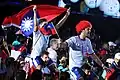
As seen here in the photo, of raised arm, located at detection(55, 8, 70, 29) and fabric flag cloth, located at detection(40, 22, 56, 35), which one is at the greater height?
raised arm, located at detection(55, 8, 70, 29)

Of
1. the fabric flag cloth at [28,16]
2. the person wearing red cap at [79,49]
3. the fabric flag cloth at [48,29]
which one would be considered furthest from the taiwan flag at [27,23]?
the person wearing red cap at [79,49]

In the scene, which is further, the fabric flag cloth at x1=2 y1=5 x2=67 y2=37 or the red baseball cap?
the fabric flag cloth at x1=2 y1=5 x2=67 y2=37

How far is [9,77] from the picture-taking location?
19.4 ft

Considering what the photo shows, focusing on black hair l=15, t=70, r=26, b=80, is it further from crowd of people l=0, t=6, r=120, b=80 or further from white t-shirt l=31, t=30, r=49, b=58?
white t-shirt l=31, t=30, r=49, b=58

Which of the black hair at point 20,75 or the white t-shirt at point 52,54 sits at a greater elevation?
the white t-shirt at point 52,54

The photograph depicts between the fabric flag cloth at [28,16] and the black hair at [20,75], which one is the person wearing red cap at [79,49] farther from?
the black hair at [20,75]

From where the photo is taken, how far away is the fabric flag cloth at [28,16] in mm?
5891

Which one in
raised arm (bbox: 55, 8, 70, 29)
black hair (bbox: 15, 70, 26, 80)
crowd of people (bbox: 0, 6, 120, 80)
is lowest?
black hair (bbox: 15, 70, 26, 80)

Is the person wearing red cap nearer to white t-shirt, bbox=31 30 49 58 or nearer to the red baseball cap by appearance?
the red baseball cap

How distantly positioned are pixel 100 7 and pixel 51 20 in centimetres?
66

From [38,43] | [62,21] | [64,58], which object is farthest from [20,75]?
[62,21]

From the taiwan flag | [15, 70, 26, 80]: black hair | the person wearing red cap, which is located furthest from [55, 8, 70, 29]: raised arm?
[15, 70, 26, 80]: black hair

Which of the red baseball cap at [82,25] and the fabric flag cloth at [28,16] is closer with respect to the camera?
the red baseball cap at [82,25]

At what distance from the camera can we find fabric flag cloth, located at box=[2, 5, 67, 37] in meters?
5.89
